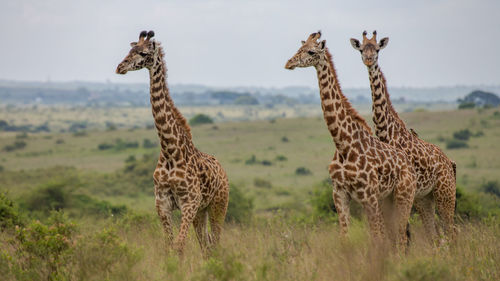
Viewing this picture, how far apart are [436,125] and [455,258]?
4341 cm

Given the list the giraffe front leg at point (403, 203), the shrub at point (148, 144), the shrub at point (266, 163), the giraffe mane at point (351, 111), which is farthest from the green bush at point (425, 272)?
the shrub at point (148, 144)

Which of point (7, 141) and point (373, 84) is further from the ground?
point (373, 84)

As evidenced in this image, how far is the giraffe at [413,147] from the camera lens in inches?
320

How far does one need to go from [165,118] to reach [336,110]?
7.10ft

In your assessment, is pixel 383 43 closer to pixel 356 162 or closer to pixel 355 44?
pixel 355 44

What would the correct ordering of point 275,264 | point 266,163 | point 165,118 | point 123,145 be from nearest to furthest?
point 275,264 < point 165,118 < point 266,163 < point 123,145

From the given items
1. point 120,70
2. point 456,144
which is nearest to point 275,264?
point 120,70

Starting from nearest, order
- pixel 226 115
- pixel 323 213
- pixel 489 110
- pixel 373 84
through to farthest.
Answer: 1. pixel 373 84
2. pixel 323 213
3. pixel 489 110
4. pixel 226 115

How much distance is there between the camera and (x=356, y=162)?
23.5 feet

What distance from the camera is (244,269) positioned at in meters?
6.04

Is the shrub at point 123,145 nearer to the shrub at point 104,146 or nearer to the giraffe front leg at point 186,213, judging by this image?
the shrub at point 104,146

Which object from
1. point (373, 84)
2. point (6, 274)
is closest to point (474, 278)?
point (373, 84)

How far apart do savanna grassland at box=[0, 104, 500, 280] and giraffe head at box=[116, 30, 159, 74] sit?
2.00m

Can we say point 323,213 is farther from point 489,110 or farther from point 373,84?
point 489,110
